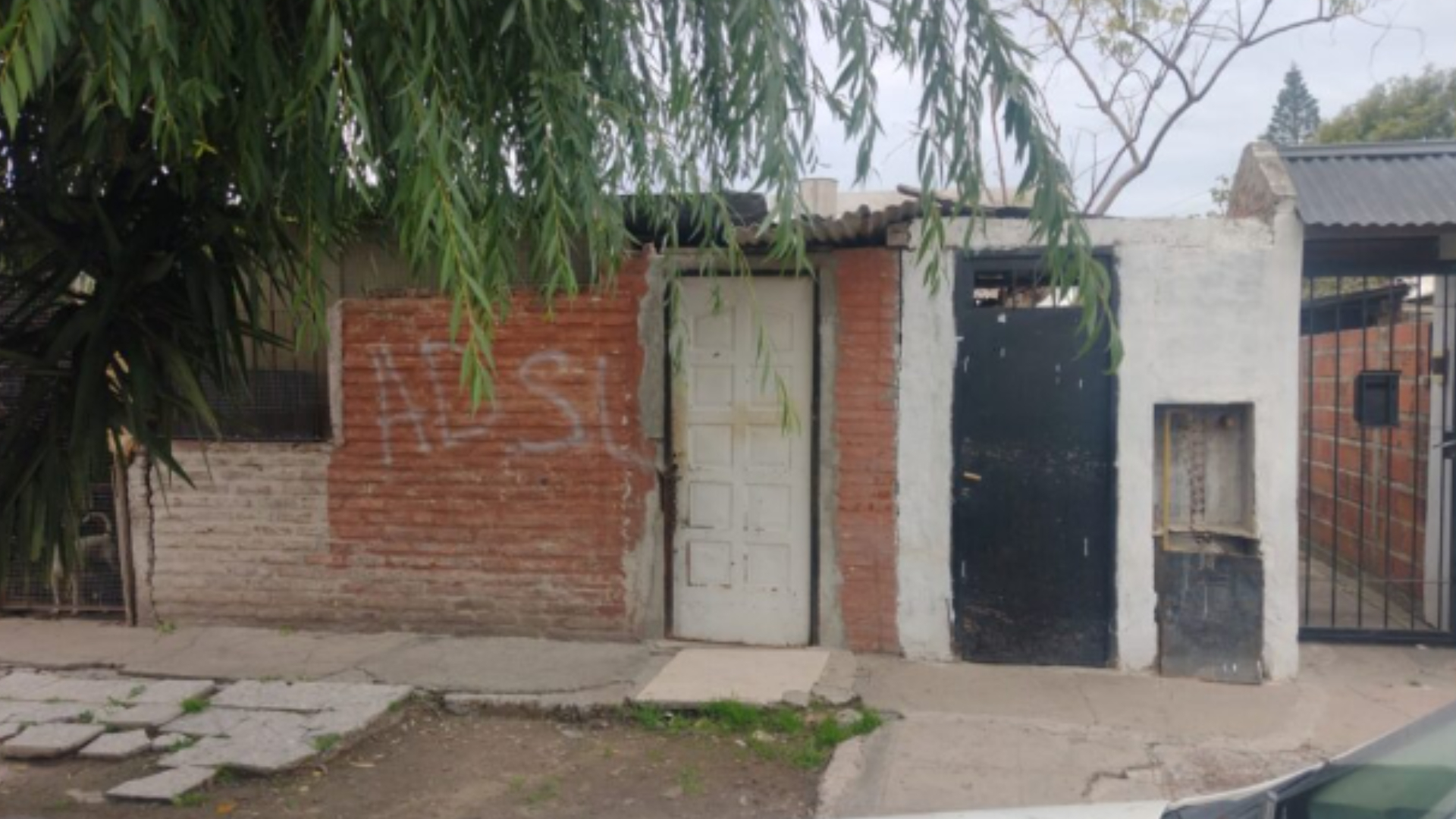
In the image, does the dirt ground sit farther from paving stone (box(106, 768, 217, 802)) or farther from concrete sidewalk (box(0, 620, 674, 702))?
concrete sidewalk (box(0, 620, 674, 702))

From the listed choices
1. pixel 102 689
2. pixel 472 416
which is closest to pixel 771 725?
pixel 472 416

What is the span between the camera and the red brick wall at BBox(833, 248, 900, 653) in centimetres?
691

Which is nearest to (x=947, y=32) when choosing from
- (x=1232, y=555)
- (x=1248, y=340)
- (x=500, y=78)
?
(x=500, y=78)

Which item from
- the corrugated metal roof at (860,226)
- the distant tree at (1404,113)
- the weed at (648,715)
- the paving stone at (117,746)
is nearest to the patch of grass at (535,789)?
the weed at (648,715)

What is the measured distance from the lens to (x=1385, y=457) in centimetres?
837

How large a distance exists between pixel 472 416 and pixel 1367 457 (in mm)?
6450

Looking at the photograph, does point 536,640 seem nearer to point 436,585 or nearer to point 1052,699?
point 436,585

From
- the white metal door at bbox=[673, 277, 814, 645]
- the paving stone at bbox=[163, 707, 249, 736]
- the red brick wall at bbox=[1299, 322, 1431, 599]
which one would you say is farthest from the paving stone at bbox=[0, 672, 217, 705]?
the red brick wall at bbox=[1299, 322, 1431, 599]

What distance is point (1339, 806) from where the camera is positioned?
2203 millimetres

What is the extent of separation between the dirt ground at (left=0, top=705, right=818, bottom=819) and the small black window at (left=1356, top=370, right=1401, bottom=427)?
439 cm

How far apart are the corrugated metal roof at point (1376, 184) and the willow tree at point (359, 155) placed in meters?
3.51

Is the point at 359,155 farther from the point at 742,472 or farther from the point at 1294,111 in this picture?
the point at 1294,111

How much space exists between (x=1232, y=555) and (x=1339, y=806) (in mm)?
4714

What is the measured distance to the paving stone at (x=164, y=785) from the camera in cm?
523
